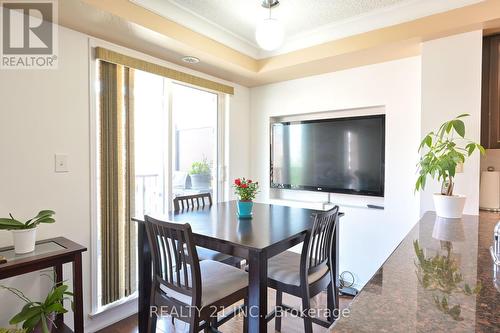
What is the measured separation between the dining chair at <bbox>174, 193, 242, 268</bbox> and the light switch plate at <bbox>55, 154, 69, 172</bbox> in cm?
84

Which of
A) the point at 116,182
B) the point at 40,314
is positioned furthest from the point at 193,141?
→ the point at 40,314

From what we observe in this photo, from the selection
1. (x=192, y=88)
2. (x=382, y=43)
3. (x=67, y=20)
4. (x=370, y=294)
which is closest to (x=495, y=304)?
(x=370, y=294)

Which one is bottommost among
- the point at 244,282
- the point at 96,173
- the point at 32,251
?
the point at 244,282

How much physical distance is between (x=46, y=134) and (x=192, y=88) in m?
1.55

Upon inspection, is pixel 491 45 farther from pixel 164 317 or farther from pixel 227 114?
pixel 164 317

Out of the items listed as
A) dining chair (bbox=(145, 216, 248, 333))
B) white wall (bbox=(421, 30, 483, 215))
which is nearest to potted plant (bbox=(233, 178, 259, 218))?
dining chair (bbox=(145, 216, 248, 333))

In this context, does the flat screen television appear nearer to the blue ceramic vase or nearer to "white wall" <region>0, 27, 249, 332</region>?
the blue ceramic vase

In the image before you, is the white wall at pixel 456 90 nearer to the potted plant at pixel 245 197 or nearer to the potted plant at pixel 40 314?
the potted plant at pixel 245 197

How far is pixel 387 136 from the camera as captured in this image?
8.87 ft

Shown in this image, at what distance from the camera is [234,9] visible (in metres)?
2.33

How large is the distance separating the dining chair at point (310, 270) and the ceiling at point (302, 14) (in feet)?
5.45

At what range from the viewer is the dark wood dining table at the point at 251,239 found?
1440 millimetres

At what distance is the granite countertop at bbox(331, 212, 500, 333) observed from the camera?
0.64 meters

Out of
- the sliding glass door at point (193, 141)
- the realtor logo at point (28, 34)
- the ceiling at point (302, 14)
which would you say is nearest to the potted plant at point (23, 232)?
the realtor logo at point (28, 34)
